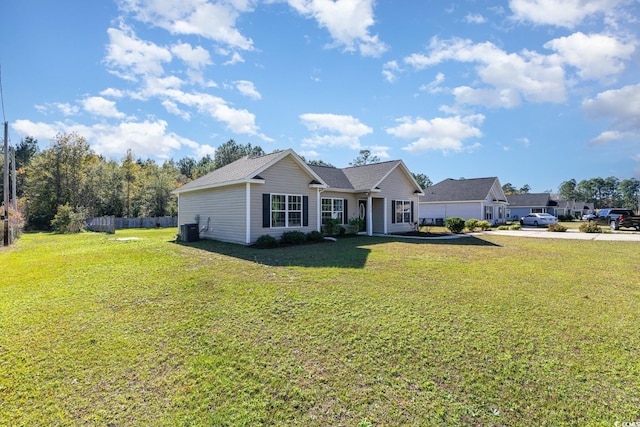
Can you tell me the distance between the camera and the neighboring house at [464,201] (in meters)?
32.2

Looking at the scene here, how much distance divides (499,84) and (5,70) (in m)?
23.1

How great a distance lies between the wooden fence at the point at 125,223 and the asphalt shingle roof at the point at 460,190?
97.0 ft

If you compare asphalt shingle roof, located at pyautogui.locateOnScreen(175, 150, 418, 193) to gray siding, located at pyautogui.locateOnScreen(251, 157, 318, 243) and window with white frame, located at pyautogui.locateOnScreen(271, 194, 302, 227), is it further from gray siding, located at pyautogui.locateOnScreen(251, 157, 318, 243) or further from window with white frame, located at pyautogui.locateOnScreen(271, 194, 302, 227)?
window with white frame, located at pyautogui.locateOnScreen(271, 194, 302, 227)

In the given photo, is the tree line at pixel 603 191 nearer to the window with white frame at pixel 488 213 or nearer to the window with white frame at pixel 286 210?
the window with white frame at pixel 488 213

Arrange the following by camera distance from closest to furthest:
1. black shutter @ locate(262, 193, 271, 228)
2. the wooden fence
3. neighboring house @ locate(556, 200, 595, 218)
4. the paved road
Result: black shutter @ locate(262, 193, 271, 228)
the paved road
the wooden fence
neighboring house @ locate(556, 200, 595, 218)

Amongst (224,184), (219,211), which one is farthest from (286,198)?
(219,211)

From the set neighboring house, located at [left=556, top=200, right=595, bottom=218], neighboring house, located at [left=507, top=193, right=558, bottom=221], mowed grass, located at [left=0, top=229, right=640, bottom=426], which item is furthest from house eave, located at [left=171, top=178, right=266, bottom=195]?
neighboring house, located at [left=556, top=200, right=595, bottom=218]

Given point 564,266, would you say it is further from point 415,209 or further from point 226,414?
point 415,209

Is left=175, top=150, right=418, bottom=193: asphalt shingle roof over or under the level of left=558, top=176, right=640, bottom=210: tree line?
under

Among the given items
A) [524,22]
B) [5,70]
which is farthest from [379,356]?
[5,70]

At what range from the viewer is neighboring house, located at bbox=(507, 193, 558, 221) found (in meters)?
47.2

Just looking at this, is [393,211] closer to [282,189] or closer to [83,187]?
[282,189]

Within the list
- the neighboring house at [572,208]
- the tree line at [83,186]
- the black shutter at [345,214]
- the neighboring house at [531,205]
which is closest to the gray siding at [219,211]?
the black shutter at [345,214]

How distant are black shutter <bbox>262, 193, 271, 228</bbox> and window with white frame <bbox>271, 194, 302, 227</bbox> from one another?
0.95 feet
